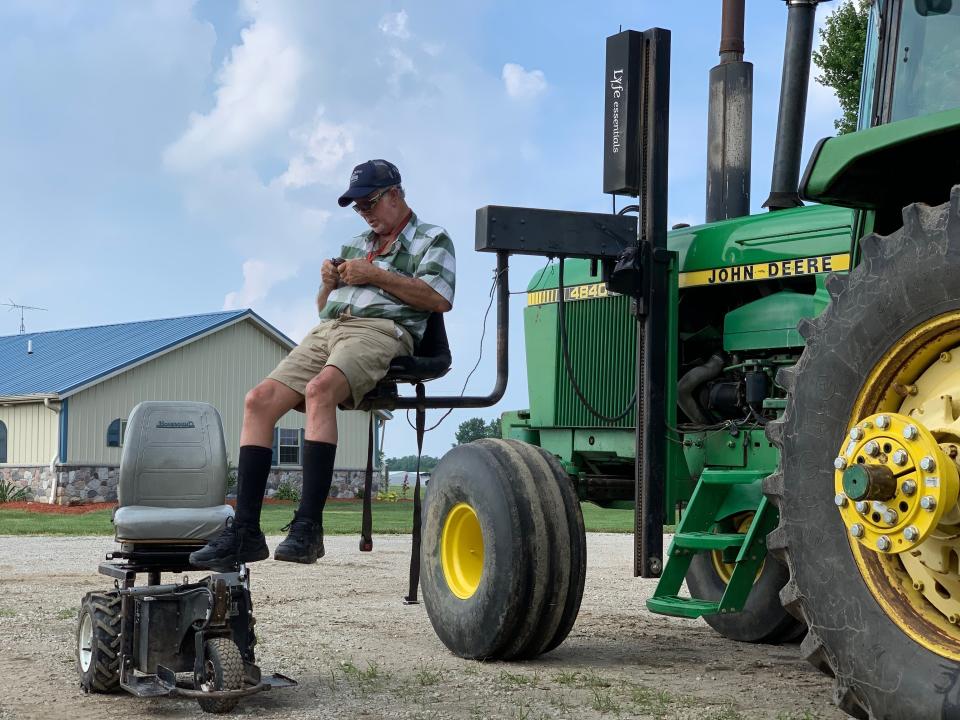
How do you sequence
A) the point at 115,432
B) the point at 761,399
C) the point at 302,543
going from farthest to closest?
1. the point at 115,432
2. the point at 761,399
3. the point at 302,543

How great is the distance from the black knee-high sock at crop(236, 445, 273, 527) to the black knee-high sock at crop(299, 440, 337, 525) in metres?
0.17

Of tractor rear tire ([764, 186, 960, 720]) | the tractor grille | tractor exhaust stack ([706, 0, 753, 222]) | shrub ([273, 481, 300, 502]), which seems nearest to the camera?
tractor rear tire ([764, 186, 960, 720])

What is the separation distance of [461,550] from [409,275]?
154 cm

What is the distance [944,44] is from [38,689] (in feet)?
14.8

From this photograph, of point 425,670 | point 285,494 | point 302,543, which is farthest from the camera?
point 285,494

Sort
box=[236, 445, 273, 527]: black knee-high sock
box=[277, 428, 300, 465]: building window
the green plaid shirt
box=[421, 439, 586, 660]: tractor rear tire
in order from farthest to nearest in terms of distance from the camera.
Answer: box=[277, 428, 300, 465]: building window → box=[421, 439, 586, 660]: tractor rear tire → the green plaid shirt → box=[236, 445, 273, 527]: black knee-high sock

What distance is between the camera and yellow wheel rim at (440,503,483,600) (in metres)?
6.36

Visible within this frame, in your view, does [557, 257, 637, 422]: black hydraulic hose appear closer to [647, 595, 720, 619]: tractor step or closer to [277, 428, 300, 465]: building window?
[647, 595, 720, 619]: tractor step

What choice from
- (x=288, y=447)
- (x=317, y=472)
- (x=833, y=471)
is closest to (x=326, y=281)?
(x=317, y=472)

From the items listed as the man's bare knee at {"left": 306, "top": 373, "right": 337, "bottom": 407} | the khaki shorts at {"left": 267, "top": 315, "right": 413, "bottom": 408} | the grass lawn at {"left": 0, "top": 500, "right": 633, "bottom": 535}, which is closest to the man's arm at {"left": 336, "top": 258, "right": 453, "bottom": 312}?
the khaki shorts at {"left": 267, "top": 315, "right": 413, "bottom": 408}

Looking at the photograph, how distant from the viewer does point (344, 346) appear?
18.3ft

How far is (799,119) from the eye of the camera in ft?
21.7

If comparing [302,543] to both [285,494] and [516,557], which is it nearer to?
[516,557]

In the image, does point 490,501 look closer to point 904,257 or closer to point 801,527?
point 801,527
